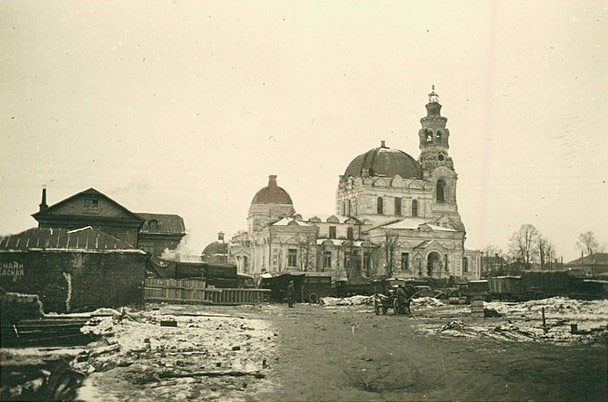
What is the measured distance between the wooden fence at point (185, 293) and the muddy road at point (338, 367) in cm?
1285

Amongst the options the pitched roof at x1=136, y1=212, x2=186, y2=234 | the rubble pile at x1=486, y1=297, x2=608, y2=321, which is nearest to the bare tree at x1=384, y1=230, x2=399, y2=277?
the pitched roof at x1=136, y1=212, x2=186, y2=234

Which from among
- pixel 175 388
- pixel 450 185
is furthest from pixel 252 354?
pixel 450 185

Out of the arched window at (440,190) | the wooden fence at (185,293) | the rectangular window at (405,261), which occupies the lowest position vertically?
the wooden fence at (185,293)

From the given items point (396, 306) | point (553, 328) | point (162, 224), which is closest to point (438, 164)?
point (162, 224)

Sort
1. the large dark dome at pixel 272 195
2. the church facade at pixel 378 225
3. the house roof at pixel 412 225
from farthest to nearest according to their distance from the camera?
the large dark dome at pixel 272 195 < the house roof at pixel 412 225 < the church facade at pixel 378 225

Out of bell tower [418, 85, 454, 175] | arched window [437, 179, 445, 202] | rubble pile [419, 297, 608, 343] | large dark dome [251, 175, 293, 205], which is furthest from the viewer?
arched window [437, 179, 445, 202]

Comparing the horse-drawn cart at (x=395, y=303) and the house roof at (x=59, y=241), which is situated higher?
the house roof at (x=59, y=241)

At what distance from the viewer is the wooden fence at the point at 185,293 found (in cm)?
2636

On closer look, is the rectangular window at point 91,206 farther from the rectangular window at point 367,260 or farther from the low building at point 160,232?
the rectangular window at point 367,260

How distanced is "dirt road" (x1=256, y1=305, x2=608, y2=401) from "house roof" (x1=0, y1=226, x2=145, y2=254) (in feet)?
18.7

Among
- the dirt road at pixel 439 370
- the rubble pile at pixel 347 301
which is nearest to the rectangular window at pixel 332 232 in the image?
the rubble pile at pixel 347 301

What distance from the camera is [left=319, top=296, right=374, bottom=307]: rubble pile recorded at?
32.1 meters

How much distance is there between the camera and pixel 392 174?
6319 cm

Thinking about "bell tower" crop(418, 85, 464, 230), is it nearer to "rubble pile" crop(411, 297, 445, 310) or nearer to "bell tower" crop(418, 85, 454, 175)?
"bell tower" crop(418, 85, 454, 175)
